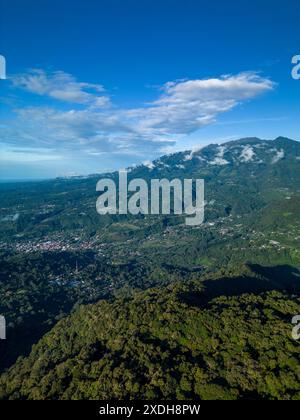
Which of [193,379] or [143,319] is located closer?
[193,379]

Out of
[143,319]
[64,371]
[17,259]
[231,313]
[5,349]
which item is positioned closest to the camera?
[64,371]

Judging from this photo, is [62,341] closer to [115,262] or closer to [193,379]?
[193,379]

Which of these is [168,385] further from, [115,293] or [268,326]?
[115,293]

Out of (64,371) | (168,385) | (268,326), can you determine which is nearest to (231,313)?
(268,326)

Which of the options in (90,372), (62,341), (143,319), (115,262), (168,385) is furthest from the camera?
(115,262)
